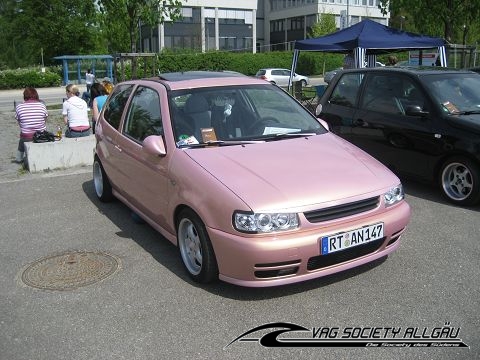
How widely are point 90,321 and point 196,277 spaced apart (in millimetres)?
883

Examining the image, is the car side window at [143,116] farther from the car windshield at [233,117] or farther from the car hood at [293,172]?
the car hood at [293,172]

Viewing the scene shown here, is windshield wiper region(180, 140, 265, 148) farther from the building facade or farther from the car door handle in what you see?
the building facade

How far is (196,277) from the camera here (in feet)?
13.6

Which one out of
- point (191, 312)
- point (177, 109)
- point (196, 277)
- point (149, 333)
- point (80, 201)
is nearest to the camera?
point (149, 333)

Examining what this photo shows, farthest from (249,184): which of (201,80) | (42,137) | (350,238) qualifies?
(42,137)

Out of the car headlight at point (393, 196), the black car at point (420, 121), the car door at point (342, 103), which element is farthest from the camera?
the car door at point (342, 103)

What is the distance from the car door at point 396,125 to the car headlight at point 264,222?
357 centimetres

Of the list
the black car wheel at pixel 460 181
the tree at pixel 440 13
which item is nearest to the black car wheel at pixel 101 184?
the black car wheel at pixel 460 181

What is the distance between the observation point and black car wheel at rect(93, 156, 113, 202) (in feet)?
21.2

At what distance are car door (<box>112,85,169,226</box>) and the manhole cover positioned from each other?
62cm

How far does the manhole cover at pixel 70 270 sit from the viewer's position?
4324 mm

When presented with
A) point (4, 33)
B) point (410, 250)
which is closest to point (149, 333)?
point (410, 250)

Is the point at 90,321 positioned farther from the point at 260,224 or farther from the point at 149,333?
the point at 260,224

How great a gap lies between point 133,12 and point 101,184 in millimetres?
8190
